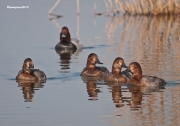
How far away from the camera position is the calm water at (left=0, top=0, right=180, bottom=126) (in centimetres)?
1050

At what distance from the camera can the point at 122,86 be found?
1386cm

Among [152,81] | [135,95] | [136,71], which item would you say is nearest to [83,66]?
[136,71]

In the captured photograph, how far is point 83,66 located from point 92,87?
3033 millimetres

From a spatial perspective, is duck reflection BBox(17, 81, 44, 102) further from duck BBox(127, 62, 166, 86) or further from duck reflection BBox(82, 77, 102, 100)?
duck BBox(127, 62, 166, 86)

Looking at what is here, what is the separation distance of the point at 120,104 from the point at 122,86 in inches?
90.2

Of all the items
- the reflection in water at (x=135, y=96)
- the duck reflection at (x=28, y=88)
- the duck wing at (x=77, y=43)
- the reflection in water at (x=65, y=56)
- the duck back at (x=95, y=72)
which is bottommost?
the reflection in water at (x=135, y=96)

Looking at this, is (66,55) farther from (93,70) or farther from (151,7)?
(151,7)

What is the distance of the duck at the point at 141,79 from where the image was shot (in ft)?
44.3

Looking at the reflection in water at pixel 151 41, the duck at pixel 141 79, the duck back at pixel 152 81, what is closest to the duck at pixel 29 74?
the duck at pixel 141 79

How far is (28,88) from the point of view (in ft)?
44.3

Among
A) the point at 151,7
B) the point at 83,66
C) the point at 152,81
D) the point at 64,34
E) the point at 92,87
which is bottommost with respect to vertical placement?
the point at 92,87

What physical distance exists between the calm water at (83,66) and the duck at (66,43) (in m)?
0.29

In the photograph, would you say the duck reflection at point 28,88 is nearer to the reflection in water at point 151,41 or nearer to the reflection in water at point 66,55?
the reflection in water at point 66,55

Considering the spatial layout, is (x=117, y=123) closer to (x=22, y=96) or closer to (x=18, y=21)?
(x=22, y=96)
